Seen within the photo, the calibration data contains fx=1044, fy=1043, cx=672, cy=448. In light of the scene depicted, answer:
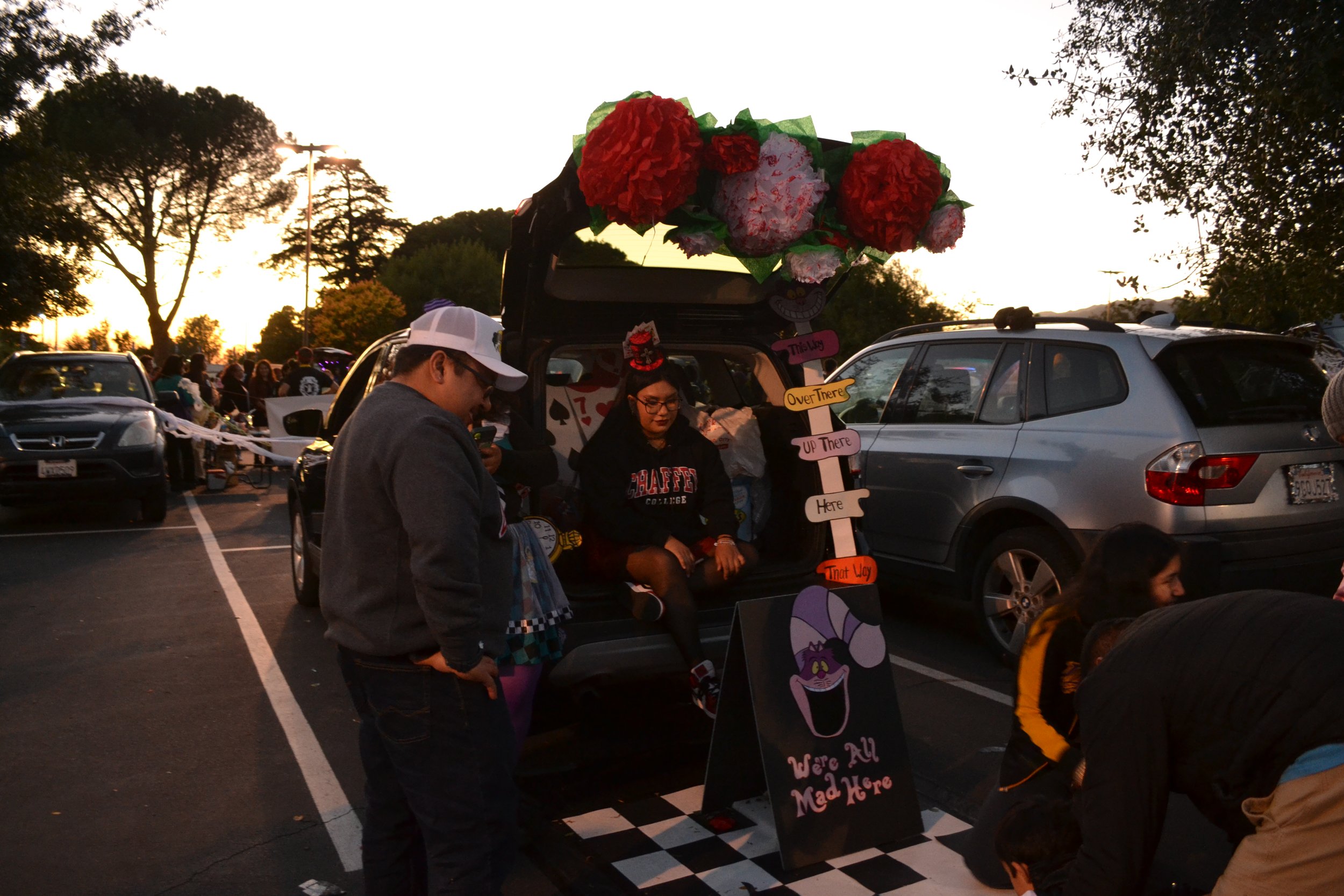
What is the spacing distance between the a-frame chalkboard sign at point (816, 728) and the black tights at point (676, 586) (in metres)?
0.48

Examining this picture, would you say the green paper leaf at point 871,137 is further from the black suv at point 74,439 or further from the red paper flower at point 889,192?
the black suv at point 74,439

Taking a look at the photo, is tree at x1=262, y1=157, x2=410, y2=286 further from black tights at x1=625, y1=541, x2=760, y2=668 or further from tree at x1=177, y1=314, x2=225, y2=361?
black tights at x1=625, y1=541, x2=760, y2=668

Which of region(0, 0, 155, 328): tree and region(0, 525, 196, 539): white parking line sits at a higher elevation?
region(0, 0, 155, 328): tree

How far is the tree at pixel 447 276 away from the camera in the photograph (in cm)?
6162

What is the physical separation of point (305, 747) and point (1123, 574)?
3.56m

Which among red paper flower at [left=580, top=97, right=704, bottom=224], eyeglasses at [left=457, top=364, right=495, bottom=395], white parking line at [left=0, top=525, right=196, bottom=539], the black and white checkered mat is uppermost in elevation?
Result: red paper flower at [left=580, top=97, right=704, bottom=224]

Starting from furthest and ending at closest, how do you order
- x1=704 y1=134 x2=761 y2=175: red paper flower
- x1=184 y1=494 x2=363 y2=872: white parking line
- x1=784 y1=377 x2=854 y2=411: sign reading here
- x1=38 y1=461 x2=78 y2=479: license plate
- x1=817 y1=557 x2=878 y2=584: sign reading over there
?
x1=38 y1=461 x2=78 y2=479: license plate → x1=817 y1=557 x2=878 y2=584: sign reading over there → x1=784 y1=377 x2=854 y2=411: sign reading here → x1=184 y1=494 x2=363 y2=872: white parking line → x1=704 y1=134 x2=761 y2=175: red paper flower

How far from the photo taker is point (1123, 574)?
2.80 metres

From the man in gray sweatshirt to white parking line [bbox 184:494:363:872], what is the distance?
2.72 ft

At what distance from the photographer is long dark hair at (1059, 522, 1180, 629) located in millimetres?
2787

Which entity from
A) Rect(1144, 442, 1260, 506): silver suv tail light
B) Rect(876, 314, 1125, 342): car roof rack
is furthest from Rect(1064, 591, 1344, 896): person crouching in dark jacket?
Rect(876, 314, 1125, 342): car roof rack

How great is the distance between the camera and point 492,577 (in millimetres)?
2709

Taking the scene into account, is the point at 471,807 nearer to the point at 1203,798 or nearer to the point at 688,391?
the point at 1203,798

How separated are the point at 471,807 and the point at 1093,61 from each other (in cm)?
915
